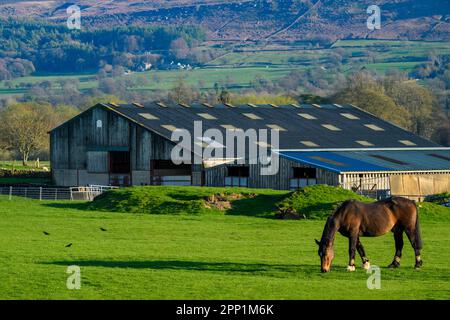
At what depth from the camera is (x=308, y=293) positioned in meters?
29.1

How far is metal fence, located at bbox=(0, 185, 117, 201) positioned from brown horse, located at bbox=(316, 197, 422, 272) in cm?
3842

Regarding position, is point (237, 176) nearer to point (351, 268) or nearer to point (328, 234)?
point (351, 268)

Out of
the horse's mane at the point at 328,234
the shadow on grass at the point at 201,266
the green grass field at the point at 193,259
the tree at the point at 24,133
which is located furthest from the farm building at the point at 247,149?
the horse's mane at the point at 328,234

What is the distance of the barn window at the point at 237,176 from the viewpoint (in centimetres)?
7825

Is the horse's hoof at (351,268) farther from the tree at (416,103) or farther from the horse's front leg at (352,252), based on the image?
the tree at (416,103)

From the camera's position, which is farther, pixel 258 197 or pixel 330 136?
pixel 330 136

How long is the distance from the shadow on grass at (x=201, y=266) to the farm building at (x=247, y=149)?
3739cm

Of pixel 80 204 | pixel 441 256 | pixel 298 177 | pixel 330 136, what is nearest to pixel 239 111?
pixel 330 136

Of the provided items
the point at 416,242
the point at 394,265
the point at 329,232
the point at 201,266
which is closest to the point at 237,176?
the point at 201,266

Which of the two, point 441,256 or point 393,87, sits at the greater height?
point 393,87

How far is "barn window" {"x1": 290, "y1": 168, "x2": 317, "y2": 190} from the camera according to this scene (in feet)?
249

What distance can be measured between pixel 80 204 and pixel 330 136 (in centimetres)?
3172

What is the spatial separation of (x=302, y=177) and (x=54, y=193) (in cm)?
1517
